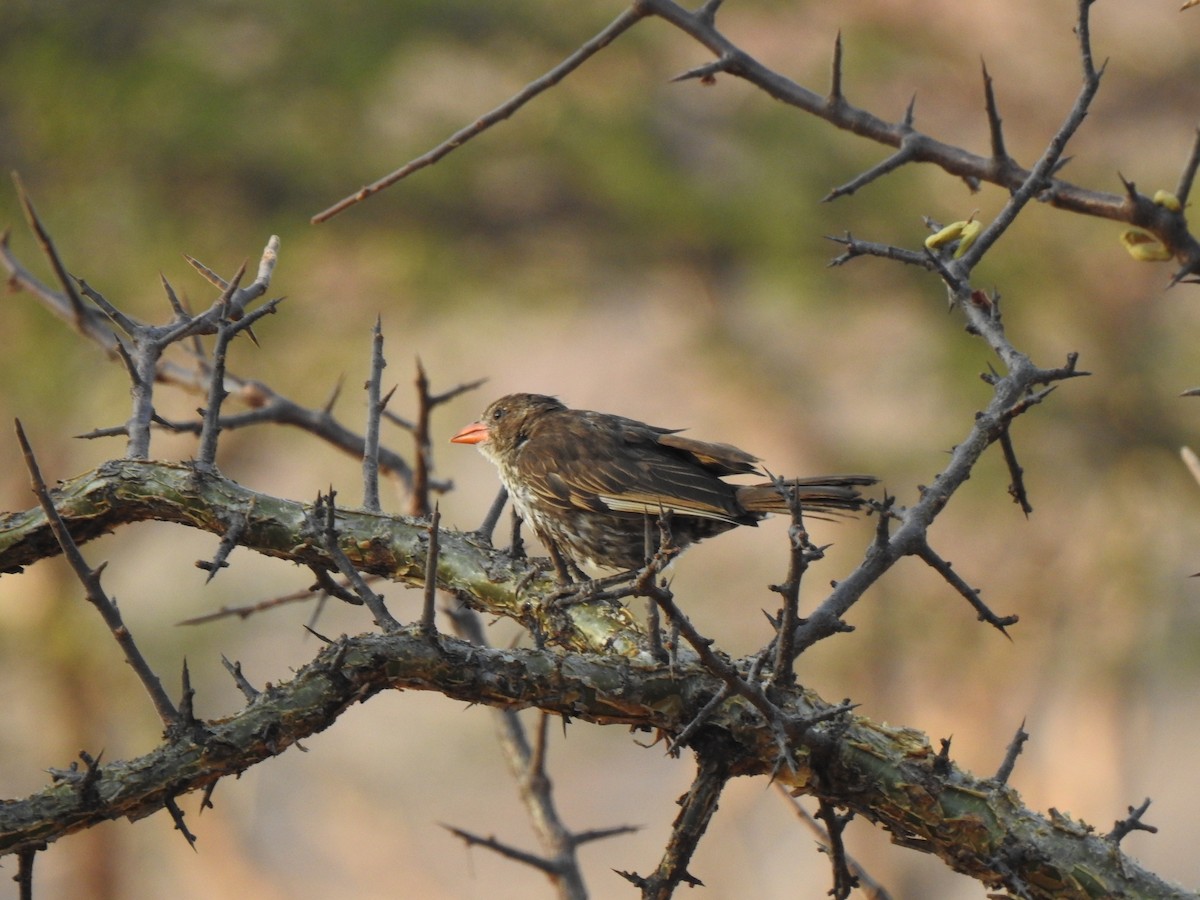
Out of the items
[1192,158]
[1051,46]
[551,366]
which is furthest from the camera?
[551,366]

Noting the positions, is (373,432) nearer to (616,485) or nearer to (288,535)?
(288,535)

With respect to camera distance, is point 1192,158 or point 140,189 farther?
point 140,189

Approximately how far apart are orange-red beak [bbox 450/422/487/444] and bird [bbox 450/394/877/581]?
0.16 meters

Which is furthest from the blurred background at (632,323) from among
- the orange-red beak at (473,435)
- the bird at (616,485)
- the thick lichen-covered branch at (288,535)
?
the thick lichen-covered branch at (288,535)

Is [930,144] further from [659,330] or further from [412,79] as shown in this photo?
[659,330]

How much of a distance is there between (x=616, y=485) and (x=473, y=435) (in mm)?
854

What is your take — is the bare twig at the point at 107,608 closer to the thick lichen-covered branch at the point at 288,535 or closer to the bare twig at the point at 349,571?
the bare twig at the point at 349,571

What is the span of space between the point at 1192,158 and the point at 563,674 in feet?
3.52

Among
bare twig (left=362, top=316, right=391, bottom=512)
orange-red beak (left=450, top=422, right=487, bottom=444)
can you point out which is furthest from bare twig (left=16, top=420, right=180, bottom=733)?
orange-red beak (left=450, top=422, right=487, bottom=444)

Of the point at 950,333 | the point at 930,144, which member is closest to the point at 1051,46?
the point at 950,333

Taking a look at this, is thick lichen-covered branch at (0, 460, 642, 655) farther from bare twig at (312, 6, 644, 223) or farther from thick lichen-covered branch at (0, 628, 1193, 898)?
bare twig at (312, 6, 644, 223)

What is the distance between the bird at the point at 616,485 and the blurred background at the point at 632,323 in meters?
6.28

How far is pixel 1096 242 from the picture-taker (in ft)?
37.0

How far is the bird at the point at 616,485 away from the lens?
331 centimetres
